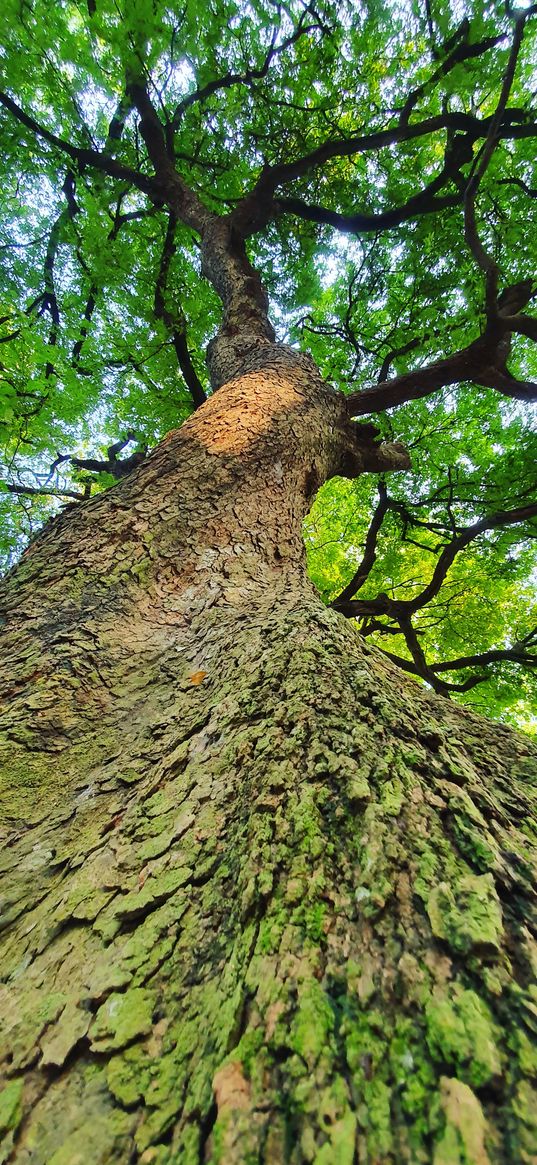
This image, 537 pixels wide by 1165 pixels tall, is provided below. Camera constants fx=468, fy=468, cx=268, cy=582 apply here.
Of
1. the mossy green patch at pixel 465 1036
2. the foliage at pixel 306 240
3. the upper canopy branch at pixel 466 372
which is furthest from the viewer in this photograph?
the foliage at pixel 306 240

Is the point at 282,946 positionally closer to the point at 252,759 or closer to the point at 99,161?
the point at 252,759

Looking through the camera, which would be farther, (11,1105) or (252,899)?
(252,899)

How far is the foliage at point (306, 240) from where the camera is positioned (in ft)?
14.8

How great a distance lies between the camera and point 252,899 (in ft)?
2.58

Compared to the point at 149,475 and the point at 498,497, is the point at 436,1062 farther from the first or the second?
the point at 498,497

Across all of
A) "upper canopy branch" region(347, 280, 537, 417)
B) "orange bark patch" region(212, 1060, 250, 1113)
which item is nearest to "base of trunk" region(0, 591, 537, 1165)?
"orange bark patch" region(212, 1060, 250, 1113)

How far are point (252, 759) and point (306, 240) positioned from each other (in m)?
7.42

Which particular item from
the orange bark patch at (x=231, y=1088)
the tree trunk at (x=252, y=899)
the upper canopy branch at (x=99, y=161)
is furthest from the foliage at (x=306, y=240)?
the orange bark patch at (x=231, y=1088)

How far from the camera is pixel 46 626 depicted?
160 cm

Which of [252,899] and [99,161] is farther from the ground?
[99,161]

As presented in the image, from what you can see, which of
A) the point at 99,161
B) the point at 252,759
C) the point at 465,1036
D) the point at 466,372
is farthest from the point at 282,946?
the point at 99,161

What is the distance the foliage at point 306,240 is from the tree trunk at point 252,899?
3215 mm

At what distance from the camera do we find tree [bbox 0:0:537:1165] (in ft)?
1.85

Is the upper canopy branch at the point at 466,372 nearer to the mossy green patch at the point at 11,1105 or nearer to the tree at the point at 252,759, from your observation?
the tree at the point at 252,759
